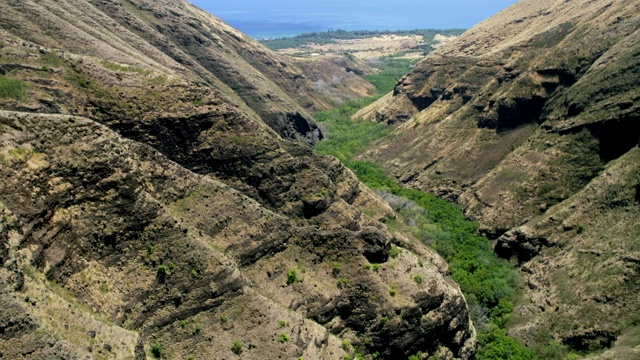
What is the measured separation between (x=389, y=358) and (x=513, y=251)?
35.7 metres

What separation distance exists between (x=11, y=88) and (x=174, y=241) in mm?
23303

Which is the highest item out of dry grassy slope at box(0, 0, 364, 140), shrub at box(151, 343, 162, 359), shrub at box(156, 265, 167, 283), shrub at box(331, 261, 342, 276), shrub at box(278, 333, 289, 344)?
dry grassy slope at box(0, 0, 364, 140)

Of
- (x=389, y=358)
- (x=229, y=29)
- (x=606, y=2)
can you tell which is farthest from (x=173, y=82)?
(x=229, y=29)

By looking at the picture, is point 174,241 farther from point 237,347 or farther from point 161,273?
point 237,347

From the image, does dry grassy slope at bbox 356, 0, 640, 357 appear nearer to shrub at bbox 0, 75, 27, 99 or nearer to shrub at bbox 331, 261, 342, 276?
shrub at bbox 331, 261, 342, 276

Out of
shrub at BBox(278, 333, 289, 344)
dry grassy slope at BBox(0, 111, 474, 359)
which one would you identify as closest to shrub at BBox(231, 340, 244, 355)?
dry grassy slope at BBox(0, 111, 474, 359)

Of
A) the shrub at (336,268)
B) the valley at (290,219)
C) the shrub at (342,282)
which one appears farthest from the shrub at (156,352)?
the shrub at (336,268)

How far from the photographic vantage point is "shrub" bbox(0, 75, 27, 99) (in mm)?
42147

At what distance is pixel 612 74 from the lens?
73.1m

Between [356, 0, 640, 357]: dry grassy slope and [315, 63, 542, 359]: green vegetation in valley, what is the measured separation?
2242mm

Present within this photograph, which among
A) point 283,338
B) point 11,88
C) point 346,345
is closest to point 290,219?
point 346,345

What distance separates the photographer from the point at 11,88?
4312 centimetres

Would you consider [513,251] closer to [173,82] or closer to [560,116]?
[560,116]

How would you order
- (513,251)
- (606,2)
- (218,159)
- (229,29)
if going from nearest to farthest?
(218,159) < (513,251) < (606,2) < (229,29)
